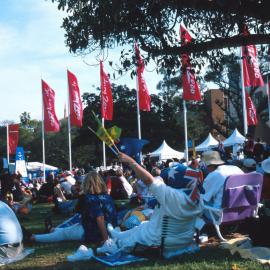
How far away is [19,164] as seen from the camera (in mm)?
27312

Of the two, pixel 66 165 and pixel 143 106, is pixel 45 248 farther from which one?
pixel 66 165

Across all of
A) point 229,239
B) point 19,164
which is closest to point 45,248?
point 229,239

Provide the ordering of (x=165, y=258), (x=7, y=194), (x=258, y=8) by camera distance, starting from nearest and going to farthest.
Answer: (x=165, y=258)
(x=258, y=8)
(x=7, y=194)

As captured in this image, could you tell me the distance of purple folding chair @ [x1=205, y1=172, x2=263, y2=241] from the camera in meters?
7.70

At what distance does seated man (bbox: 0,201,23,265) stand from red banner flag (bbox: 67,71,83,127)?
2101 cm

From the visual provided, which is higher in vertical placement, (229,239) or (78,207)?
(78,207)

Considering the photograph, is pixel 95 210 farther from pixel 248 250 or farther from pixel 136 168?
pixel 248 250

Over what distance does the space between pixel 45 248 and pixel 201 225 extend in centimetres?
253

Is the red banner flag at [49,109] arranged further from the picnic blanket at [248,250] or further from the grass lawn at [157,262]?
the picnic blanket at [248,250]

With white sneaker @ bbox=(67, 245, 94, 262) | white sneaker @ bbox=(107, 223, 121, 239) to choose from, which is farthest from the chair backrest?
white sneaker @ bbox=(67, 245, 94, 262)

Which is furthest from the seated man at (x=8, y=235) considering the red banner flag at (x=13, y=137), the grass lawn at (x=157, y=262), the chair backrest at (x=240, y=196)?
the red banner flag at (x=13, y=137)

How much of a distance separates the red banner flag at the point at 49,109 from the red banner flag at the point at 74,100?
1.24 meters

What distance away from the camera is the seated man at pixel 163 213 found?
6191 millimetres

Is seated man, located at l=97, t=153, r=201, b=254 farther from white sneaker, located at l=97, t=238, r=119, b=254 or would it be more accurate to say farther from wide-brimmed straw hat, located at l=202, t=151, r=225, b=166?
wide-brimmed straw hat, located at l=202, t=151, r=225, b=166
